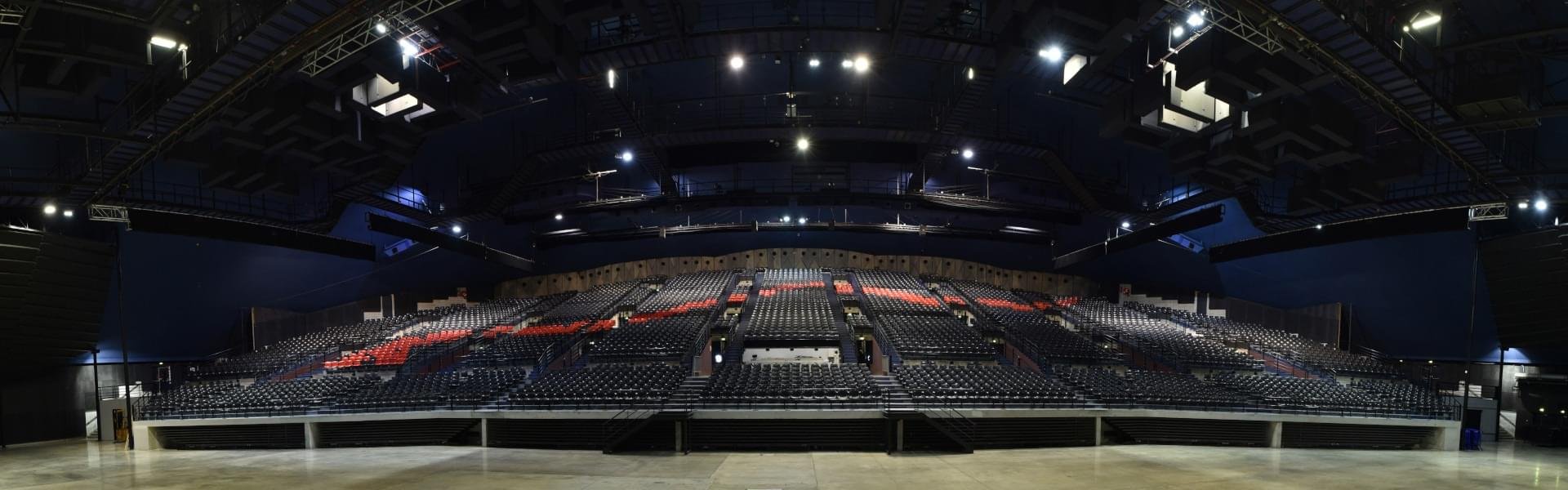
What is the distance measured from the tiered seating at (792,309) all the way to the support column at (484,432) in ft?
25.6

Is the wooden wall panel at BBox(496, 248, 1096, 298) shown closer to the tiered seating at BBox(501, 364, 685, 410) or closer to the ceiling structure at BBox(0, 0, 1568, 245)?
the ceiling structure at BBox(0, 0, 1568, 245)

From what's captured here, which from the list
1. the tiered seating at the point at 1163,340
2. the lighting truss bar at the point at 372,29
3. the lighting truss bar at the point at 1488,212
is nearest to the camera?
the lighting truss bar at the point at 372,29

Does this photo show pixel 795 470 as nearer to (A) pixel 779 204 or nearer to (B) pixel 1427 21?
(B) pixel 1427 21

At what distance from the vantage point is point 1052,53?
18.5 metres

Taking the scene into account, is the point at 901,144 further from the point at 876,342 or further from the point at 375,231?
the point at 375,231

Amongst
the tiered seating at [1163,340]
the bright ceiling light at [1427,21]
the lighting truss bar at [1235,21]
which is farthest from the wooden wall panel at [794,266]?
the bright ceiling light at [1427,21]

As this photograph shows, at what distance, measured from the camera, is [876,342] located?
23.1 meters

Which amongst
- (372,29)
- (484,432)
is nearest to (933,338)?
(484,432)

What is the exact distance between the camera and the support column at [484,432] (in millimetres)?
15906

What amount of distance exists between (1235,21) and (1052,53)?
436 centimetres

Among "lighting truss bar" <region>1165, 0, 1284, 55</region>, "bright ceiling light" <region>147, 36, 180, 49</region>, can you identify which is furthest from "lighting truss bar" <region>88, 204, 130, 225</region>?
"lighting truss bar" <region>1165, 0, 1284, 55</region>

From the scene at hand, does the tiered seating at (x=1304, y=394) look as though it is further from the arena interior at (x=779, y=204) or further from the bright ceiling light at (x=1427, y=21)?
the bright ceiling light at (x=1427, y=21)

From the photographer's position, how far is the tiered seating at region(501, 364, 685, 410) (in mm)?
15883

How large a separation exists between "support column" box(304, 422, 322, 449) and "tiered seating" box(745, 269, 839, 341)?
10.9m
